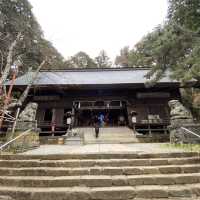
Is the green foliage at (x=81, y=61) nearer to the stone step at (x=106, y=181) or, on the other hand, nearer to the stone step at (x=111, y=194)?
the stone step at (x=106, y=181)

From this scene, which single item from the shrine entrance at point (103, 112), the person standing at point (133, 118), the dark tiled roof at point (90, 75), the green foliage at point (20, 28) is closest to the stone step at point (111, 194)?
the person standing at point (133, 118)

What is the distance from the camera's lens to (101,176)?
4477 millimetres

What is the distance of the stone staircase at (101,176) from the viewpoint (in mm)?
3817

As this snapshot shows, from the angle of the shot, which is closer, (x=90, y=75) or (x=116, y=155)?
(x=116, y=155)

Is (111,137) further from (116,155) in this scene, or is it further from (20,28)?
(20,28)

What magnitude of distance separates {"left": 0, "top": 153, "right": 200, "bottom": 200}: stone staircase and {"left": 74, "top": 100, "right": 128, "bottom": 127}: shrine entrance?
9.38 metres

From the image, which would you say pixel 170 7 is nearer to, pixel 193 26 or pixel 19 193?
pixel 193 26

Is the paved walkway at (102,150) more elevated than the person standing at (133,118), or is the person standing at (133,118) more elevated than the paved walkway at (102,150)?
the person standing at (133,118)

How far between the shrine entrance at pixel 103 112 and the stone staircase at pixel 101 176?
30.8 ft

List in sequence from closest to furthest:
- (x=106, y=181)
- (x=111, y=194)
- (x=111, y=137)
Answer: (x=111, y=194)
(x=106, y=181)
(x=111, y=137)

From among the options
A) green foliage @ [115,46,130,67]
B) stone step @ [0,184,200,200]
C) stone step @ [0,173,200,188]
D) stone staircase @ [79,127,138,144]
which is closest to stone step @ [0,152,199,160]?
stone step @ [0,173,200,188]

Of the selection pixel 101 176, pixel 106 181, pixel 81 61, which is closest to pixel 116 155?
pixel 101 176

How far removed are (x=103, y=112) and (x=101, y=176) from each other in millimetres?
13339

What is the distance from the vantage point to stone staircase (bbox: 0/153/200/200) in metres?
3.82
